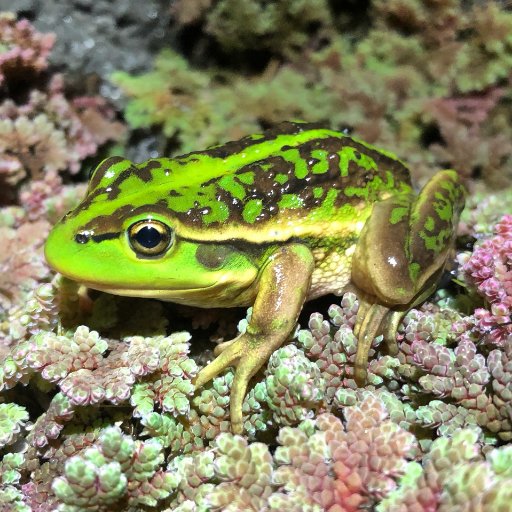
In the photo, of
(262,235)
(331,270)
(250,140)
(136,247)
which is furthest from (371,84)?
(136,247)

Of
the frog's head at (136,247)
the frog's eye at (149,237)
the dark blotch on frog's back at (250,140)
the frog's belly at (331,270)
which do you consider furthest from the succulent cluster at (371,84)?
the frog's eye at (149,237)

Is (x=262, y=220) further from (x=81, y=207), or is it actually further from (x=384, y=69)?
(x=384, y=69)

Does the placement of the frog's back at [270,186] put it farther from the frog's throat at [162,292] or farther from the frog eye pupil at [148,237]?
the frog's throat at [162,292]

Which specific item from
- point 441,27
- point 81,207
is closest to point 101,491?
point 81,207

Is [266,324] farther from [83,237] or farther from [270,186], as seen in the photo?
[83,237]

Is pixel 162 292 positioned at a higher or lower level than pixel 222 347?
higher

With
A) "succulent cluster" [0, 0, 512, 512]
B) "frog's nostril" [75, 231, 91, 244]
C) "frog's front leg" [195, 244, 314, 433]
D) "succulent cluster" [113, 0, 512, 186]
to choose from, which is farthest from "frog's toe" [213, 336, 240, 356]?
"succulent cluster" [113, 0, 512, 186]

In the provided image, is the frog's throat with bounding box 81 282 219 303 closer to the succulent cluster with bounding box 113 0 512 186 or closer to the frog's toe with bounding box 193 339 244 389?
the frog's toe with bounding box 193 339 244 389
